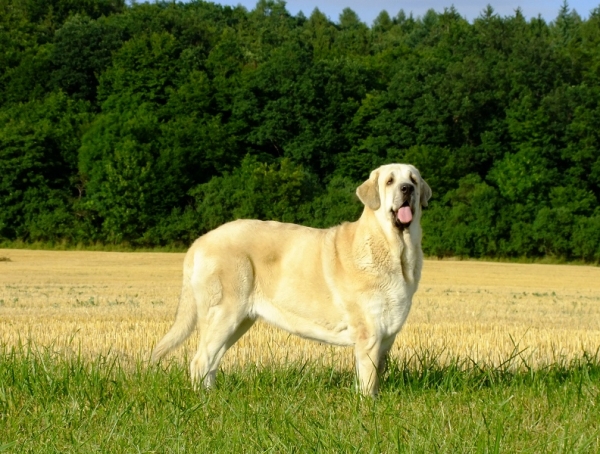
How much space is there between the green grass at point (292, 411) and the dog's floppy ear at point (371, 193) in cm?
128

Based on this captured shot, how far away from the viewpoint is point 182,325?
7441mm

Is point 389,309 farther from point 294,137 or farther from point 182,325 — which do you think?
point 294,137

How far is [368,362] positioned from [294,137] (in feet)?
170

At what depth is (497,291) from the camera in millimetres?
24422

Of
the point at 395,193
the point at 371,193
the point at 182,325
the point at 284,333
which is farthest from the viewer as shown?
the point at 284,333

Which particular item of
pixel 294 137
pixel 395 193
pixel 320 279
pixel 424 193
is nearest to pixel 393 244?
pixel 395 193

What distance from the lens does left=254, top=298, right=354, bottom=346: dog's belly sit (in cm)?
686

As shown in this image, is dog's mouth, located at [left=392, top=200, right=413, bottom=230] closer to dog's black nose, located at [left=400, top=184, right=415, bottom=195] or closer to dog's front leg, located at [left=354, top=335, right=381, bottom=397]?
dog's black nose, located at [left=400, top=184, right=415, bottom=195]

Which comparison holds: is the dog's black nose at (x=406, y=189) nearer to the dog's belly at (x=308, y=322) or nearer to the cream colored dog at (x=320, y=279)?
the cream colored dog at (x=320, y=279)

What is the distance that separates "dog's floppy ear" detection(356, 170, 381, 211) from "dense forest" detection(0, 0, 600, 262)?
39365 mm

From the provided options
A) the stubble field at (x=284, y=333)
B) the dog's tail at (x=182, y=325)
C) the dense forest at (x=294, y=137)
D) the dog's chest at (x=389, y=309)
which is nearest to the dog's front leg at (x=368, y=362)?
the dog's chest at (x=389, y=309)

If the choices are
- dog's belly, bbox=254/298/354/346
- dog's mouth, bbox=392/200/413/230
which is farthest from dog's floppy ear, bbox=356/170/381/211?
dog's belly, bbox=254/298/354/346

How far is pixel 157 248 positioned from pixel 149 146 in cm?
839

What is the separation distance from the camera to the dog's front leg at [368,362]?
6.53 metres
